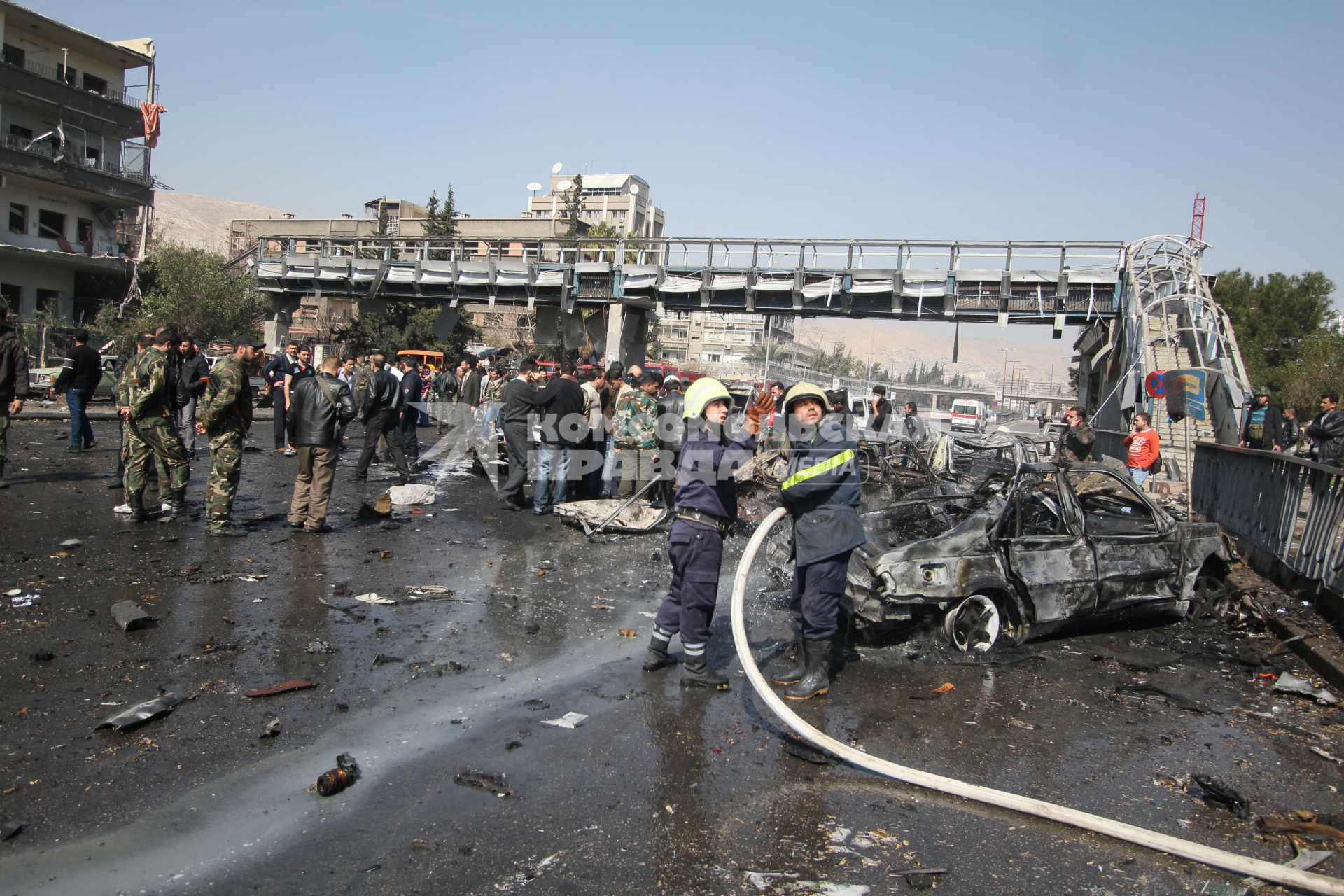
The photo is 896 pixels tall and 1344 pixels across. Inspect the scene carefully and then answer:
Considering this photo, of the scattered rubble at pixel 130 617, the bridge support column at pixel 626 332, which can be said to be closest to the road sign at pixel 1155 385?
the scattered rubble at pixel 130 617

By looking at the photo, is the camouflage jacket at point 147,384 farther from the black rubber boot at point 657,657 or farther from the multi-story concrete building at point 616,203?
the multi-story concrete building at point 616,203

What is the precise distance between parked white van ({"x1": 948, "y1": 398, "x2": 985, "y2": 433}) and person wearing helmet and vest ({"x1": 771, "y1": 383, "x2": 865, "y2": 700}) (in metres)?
27.9

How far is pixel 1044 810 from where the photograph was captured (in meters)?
3.85

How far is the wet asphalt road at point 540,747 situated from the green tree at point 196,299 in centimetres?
3384

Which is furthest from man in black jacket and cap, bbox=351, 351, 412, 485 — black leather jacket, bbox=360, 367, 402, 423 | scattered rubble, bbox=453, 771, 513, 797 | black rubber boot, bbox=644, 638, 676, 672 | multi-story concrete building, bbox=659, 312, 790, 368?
multi-story concrete building, bbox=659, 312, 790, 368

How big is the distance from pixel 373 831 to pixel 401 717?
49.0 inches

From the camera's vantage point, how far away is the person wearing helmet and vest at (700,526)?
17.8 feet

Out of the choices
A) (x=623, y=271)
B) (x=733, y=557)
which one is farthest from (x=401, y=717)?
(x=623, y=271)

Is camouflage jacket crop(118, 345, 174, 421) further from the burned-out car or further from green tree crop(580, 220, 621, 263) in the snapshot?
green tree crop(580, 220, 621, 263)

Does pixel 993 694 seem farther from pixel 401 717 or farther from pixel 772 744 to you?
pixel 401 717

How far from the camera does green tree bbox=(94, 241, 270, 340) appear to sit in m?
36.9

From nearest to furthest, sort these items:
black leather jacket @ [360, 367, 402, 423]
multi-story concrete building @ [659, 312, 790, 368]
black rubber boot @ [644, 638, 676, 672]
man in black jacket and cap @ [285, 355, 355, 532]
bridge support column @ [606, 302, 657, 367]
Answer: black rubber boot @ [644, 638, 676, 672], man in black jacket and cap @ [285, 355, 355, 532], black leather jacket @ [360, 367, 402, 423], bridge support column @ [606, 302, 657, 367], multi-story concrete building @ [659, 312, 790, 368]

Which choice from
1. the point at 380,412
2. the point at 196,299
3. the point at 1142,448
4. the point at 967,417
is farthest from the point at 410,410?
the point at 967,417

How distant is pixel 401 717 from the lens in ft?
15.6
